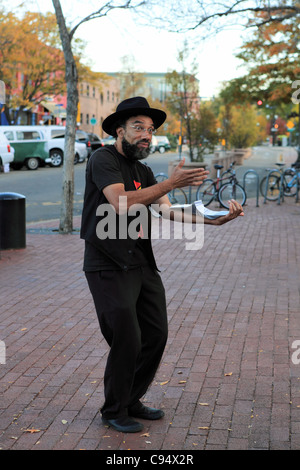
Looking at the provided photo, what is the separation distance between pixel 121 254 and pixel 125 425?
38.3 inches

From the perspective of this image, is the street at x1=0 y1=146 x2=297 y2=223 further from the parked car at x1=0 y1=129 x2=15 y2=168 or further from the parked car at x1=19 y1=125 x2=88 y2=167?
the parked car at x1=19 y1=125 x2=88 y2=167

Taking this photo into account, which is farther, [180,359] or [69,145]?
[69,145]

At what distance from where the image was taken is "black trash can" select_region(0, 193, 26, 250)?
34.6 ft

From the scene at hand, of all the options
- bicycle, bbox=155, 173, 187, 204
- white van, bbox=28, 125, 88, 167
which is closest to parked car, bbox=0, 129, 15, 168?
white van, bbox=28, 125, 88, 167

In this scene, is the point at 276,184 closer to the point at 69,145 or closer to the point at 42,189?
the point at 42,189

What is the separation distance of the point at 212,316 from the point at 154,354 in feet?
8.80

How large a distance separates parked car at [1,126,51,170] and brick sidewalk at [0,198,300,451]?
2114cm

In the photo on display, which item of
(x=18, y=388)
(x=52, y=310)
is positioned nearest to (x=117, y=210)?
(x=18, y=388)

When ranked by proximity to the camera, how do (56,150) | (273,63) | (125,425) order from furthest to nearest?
(56,150) < (273,63) < (125,425)

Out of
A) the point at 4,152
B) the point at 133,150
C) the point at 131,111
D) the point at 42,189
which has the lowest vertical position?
the point at 42,189

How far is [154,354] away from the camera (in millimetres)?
4090

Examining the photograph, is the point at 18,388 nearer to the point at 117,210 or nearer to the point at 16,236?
the point at 117,210

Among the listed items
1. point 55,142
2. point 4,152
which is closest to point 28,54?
point 55,142

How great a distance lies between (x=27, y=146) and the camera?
31.1 m
